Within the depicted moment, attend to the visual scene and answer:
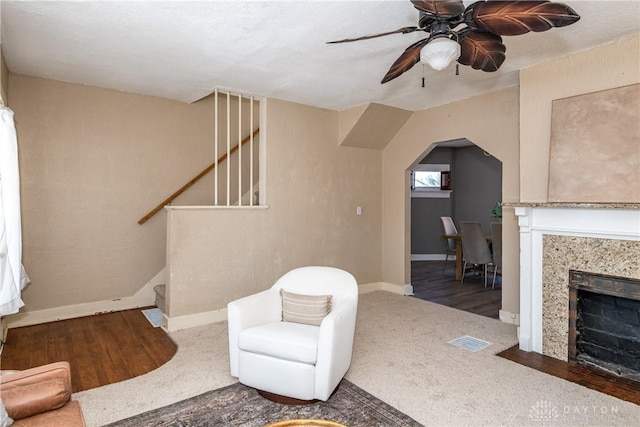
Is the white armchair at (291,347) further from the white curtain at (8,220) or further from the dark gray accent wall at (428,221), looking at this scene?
the dark gray accent wall at (428,221)

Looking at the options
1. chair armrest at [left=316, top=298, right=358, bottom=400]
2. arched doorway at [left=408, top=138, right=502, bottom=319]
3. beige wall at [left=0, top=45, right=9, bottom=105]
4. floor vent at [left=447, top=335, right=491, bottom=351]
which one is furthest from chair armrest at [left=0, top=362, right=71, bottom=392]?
arched doorway at [left=408, top=138, right=502, bottom=319]

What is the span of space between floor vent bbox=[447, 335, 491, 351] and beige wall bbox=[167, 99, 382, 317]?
2.03m

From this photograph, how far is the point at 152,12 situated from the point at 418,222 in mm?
7131

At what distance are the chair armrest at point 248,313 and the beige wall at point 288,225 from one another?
137 cm

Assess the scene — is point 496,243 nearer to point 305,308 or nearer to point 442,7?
point 305,308

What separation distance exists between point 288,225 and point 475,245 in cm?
298

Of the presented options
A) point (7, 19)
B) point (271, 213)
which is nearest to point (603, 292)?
point (271, 213)

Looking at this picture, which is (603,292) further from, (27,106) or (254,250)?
(27,106)

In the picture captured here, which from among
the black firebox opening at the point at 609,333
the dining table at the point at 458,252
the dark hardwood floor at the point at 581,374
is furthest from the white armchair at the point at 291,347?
the dining table at the point at 458,252


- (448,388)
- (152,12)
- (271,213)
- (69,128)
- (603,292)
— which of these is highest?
(152,12)

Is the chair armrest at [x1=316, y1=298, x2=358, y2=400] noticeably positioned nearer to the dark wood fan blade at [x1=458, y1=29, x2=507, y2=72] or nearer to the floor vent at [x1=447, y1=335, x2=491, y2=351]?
the floor vent at [x1=447, y1=335, x2=491, y2=351]

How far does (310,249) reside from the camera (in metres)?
4.81

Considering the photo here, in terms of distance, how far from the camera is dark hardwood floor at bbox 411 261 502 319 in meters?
4.58

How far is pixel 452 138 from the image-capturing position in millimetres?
4617
